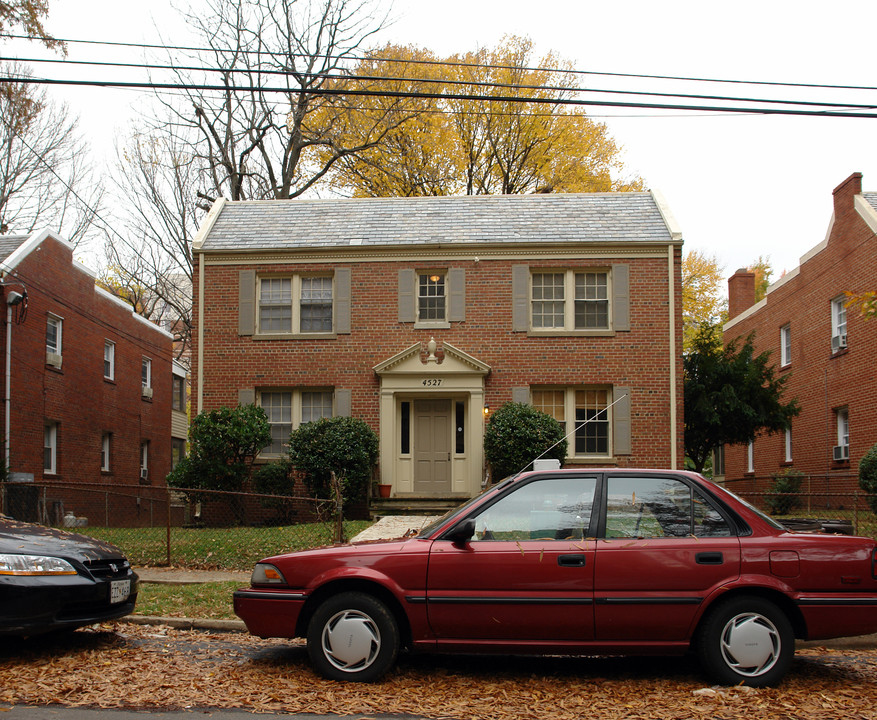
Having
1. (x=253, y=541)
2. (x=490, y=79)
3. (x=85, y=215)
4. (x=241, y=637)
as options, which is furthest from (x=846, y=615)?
(x=85, y=215)

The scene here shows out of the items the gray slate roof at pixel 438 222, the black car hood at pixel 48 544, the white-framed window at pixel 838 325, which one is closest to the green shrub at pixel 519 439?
the gray slate roof at pixel 438 222

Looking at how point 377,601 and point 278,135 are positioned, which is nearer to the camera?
point 377,601

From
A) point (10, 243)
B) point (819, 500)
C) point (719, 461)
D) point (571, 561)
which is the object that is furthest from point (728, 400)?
point (10, 243)

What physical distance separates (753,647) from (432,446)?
13.1 metres

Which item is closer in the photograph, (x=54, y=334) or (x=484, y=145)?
(x=54, y=334)

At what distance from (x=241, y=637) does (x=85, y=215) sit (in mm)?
29027

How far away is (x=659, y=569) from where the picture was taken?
245 inches

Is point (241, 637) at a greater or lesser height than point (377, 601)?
lesser

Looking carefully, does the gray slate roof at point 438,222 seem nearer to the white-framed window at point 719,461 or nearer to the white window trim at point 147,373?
the white window trim at point 147,373

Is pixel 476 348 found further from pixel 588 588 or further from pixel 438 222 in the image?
pixel 588 588

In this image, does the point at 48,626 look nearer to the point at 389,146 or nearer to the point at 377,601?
the point at 377,601

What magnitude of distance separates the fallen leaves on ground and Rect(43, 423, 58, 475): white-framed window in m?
16.8

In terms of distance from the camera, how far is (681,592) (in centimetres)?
619

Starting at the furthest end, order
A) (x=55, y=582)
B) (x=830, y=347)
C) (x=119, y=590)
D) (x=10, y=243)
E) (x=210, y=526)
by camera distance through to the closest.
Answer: (x=830, y=347), (x=10, y=243), (x=210, y=526), (x=119, y=590), (x=55, y=582)
